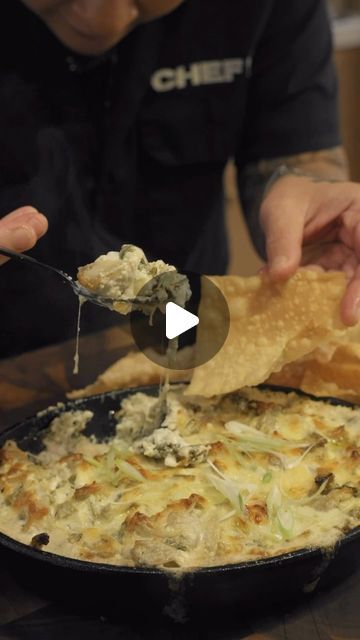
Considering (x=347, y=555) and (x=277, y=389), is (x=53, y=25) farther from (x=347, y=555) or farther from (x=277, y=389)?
(x=347, y=555)

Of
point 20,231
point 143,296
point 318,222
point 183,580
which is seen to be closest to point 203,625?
point 183,580

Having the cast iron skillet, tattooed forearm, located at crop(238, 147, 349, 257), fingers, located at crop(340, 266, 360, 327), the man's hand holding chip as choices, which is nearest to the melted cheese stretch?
the cast iron skillet

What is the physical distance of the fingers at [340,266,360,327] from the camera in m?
1.53

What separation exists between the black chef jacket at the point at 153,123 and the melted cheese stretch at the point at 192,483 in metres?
0.35

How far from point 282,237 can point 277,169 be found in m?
0.61

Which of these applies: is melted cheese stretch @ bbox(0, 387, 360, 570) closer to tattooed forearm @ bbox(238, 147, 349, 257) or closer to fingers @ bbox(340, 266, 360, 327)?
fingers @ bbox(340, 266, 360, 327)

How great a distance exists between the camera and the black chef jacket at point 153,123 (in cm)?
199

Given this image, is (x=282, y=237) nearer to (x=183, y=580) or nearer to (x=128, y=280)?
(x=128, y=280)

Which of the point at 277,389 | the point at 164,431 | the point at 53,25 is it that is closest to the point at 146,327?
the point at 164,431

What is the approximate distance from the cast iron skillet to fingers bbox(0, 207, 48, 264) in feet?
1.32
